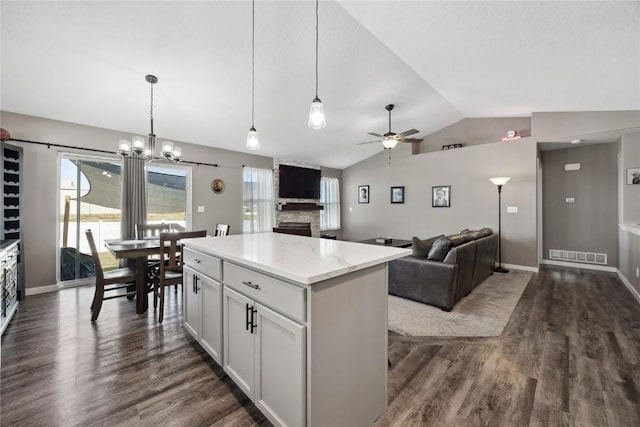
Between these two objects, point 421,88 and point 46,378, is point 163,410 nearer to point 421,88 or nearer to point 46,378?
point 46,378

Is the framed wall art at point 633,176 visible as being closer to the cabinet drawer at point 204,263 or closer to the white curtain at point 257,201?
the cabinet drawer at point 204,263

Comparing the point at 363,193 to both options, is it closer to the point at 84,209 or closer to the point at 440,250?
the point at 440,250

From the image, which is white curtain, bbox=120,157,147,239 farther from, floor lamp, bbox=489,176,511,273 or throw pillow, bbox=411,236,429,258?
floor lamp, bbox=489,176,511,273

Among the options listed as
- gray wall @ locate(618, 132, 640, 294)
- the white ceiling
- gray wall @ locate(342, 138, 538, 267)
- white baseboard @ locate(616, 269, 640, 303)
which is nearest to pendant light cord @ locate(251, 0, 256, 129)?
the white ceiling

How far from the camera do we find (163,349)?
2201 millimetres

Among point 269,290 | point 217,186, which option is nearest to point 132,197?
point 217,186

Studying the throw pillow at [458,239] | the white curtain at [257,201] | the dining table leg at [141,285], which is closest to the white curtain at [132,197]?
the dining table leg at [141,285]

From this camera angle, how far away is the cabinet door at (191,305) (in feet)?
6.93

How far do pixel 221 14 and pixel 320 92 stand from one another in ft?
5.95

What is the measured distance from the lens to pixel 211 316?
191 cm

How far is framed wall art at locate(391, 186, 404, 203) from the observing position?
267 inches

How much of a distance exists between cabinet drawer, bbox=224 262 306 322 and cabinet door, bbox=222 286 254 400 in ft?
0.21

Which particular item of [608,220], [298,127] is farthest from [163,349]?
[608,220]

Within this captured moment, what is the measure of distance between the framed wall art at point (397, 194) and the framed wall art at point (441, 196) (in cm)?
79
